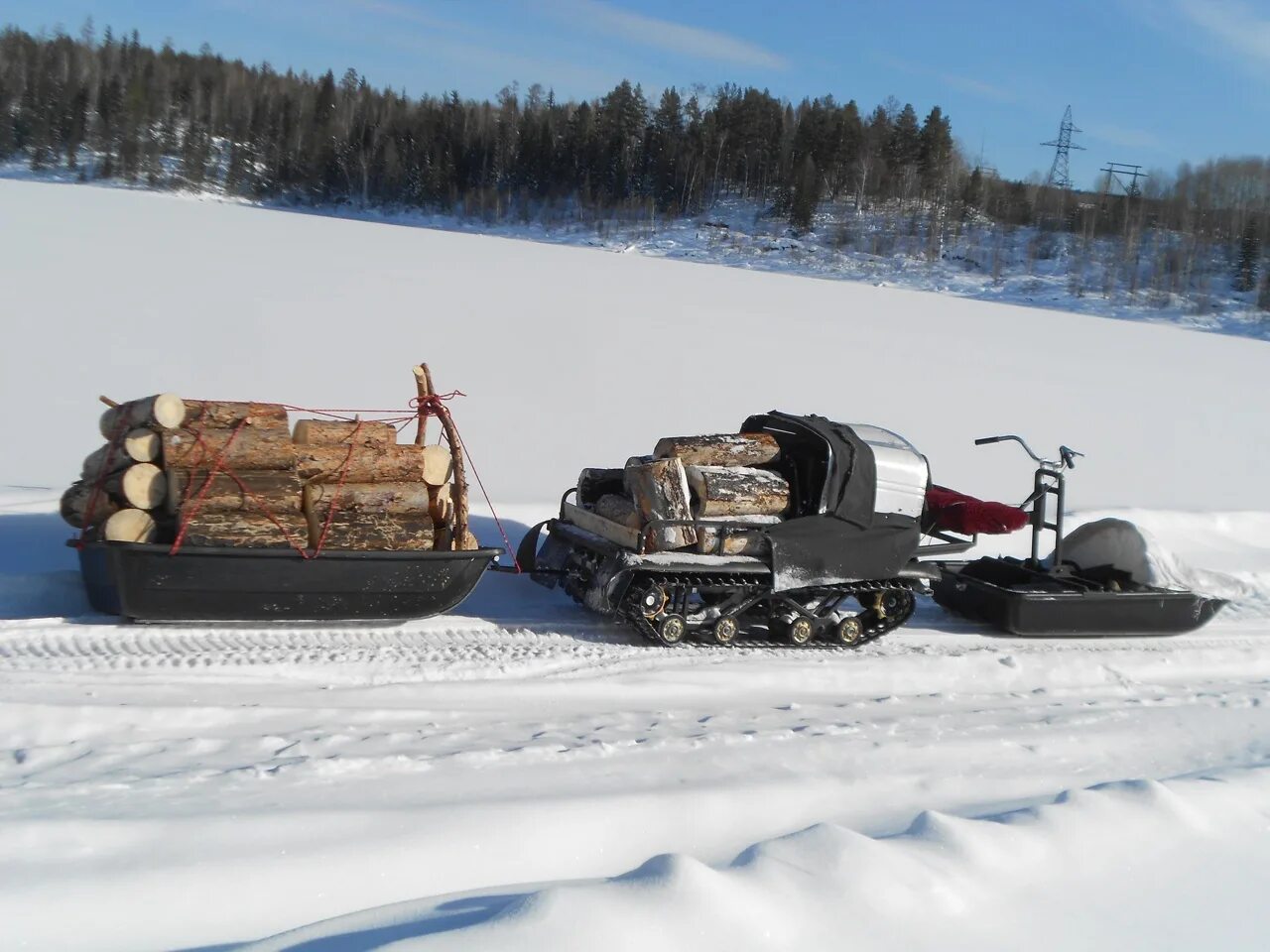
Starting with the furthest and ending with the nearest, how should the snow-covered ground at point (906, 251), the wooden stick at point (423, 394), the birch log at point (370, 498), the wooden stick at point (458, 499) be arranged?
1. the snow-covered ground at point (906, 251)
2. the wooden stick at point (423, 394)
3. the wooden stick at point (458, 499)
4. the birch log at point (370, 498)

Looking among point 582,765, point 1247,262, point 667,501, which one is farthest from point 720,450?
point 1247,262

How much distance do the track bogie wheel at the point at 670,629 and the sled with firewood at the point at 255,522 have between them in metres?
1.03

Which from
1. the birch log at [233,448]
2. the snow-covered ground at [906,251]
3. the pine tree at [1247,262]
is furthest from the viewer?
the pine tree at [1247,262]

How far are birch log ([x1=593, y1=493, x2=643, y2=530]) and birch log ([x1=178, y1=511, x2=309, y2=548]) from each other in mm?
1732

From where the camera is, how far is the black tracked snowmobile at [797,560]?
5.93 metres

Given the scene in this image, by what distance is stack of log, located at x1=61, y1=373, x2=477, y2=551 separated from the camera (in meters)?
5.37

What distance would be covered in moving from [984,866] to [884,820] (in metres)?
0.65

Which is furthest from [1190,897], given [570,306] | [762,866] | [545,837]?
[570,306]

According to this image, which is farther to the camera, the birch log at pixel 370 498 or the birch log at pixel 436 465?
the birch log at pixel 436 465

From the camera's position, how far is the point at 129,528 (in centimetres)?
530

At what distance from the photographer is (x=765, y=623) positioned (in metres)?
6.54

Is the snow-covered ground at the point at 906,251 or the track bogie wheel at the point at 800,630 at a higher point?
the snow-covered ground at the point at 906,251

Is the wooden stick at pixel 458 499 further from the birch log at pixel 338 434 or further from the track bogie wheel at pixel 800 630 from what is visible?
the track bogie wheel at pixel 800 630

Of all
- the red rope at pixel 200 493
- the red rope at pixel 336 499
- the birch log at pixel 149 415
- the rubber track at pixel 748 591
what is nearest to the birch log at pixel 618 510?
the rubber track at pixel 748 591
